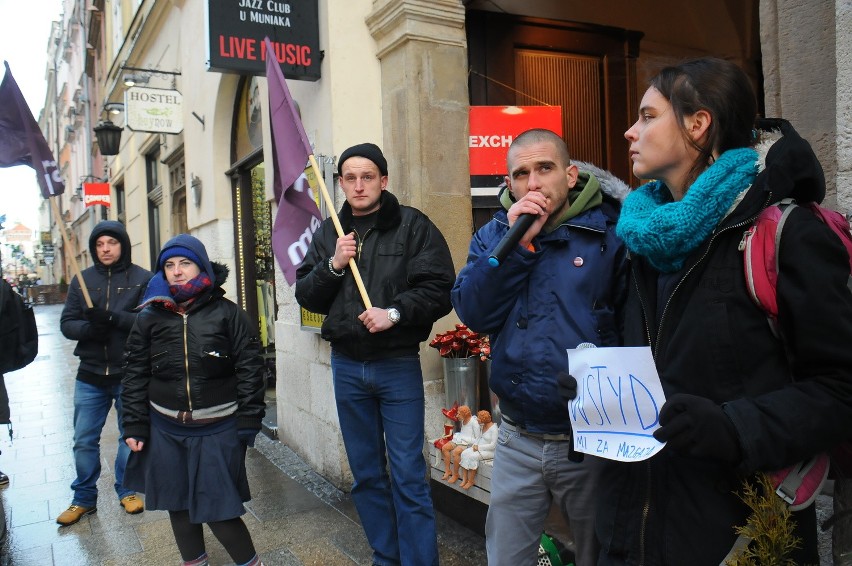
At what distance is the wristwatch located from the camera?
3057 millimetres

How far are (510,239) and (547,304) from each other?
0.27m

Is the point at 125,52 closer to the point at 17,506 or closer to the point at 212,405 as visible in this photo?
the point at 17,506

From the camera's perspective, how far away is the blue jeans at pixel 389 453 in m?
3.14

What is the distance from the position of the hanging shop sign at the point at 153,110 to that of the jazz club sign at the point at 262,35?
4.65m

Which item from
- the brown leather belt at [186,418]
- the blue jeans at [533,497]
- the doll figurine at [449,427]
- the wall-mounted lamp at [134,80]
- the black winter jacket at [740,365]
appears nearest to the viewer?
the black winter jacket at [740,365]

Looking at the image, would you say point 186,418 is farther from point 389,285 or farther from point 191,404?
point 389,285

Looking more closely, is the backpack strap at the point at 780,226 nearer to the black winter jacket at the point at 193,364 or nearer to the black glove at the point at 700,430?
the black glove at the point at 700,430

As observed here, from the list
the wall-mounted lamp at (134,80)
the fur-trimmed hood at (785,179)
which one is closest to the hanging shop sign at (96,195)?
the wall-mounted lamp at (134,80)

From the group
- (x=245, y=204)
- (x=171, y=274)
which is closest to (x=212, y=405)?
(x=171, y=274)

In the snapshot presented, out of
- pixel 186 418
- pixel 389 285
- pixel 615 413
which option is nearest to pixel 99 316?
pixel 186 418

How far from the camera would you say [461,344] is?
4367 mm

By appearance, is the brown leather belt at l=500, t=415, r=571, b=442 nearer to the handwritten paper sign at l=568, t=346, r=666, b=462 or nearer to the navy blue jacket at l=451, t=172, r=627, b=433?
the navy blue jacket at l=451, t=172, r=627, b=433

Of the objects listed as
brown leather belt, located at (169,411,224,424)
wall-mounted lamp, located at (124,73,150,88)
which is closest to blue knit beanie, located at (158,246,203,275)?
brown leather belt, located at (169,411,224,424)

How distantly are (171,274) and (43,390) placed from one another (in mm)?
8397
